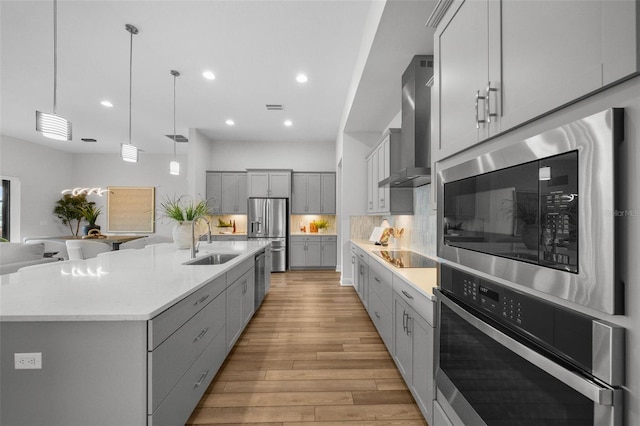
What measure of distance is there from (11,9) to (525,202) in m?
4.52

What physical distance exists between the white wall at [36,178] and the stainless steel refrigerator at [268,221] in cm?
565

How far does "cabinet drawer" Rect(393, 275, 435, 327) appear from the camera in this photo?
154cm

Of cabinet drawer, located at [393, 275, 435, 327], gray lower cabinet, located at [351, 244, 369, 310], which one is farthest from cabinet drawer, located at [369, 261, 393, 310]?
gray lower cabinet, located at [351, 244, 369, 310]

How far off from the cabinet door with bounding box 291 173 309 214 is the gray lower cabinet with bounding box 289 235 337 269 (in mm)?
735

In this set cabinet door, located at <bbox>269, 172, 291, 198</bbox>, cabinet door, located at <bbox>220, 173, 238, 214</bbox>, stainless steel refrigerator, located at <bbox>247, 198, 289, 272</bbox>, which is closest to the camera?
stainless steel refrigerator, located at <bbox>247, 198, 289, 272</bbox>

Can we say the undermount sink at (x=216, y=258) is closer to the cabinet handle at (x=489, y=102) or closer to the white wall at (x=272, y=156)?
the cabinet handle at (x=489, y=102)

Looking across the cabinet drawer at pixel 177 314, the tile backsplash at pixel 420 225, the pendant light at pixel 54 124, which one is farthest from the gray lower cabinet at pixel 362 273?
the pendant light at pixel 54 124

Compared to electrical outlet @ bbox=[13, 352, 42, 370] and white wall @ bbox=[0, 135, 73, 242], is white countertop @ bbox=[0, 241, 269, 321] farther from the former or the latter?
white wall @ bbox=[0, 135, 73, 242]

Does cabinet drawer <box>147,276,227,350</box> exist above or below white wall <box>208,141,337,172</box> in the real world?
below

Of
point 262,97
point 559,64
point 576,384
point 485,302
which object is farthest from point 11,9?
point 576,384

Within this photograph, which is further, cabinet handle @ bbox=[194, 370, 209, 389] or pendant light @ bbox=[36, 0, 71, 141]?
pendant light @ bbox=[36, 0, 71, 141]

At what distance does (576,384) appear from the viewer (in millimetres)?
674

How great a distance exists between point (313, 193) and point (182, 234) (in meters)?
4.12

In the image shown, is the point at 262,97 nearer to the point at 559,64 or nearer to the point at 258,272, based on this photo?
the point at 258,272
